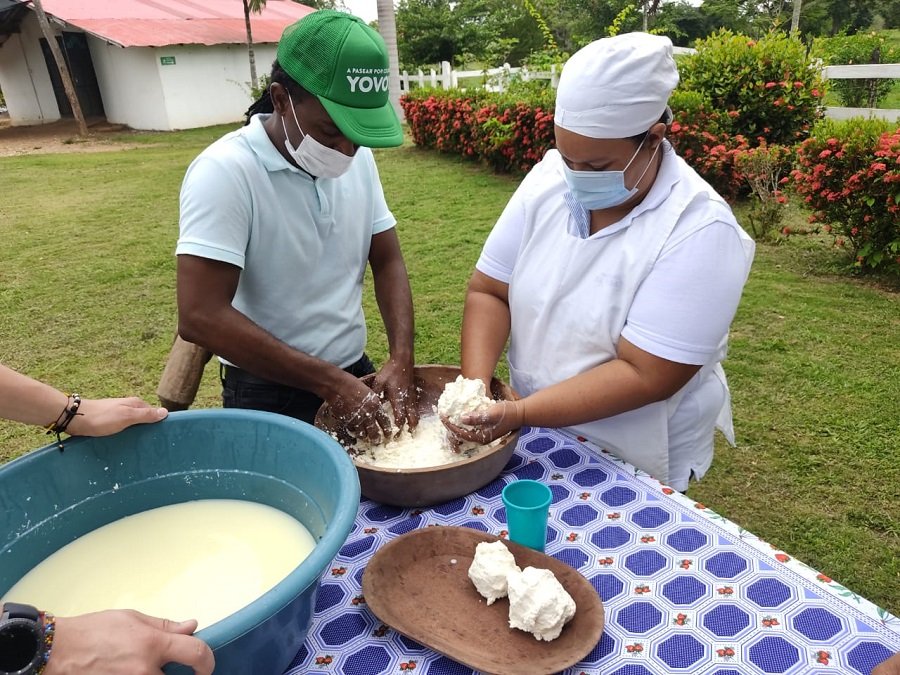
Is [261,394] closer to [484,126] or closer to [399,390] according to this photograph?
[399,390]

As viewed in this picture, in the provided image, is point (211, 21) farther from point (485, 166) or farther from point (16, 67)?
point (485, 166)

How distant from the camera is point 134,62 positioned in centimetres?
1675

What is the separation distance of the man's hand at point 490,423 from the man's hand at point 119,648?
31.2 inches

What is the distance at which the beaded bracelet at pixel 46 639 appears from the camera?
0.76 meters

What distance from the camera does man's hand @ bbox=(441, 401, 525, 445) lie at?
149 centimetres

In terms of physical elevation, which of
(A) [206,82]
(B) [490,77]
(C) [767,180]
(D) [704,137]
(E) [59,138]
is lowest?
(E) [59,138]

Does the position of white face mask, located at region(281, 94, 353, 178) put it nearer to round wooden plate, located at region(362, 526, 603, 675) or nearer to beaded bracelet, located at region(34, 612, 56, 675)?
round wooden plate, located at region(362, 526, 603, 675)

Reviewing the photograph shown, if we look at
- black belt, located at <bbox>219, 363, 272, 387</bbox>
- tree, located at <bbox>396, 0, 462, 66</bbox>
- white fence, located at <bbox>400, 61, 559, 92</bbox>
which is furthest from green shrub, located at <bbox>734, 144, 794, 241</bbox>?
→ tree, located at <bbox>396, 0, 462, 66</bbox>

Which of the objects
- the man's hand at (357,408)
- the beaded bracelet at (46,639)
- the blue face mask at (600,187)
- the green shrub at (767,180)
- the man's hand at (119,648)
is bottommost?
A: the green shrub at (767,180)

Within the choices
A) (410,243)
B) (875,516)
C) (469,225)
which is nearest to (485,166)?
(469,225)

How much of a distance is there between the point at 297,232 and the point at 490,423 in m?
0.72

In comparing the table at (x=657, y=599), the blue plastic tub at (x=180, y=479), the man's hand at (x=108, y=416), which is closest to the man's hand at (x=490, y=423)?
the table at (x=657, y=599)

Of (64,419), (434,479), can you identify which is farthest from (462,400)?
(64,419)

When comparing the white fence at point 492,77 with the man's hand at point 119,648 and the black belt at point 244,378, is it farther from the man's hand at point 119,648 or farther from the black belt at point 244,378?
the man's hand at point 119,648
